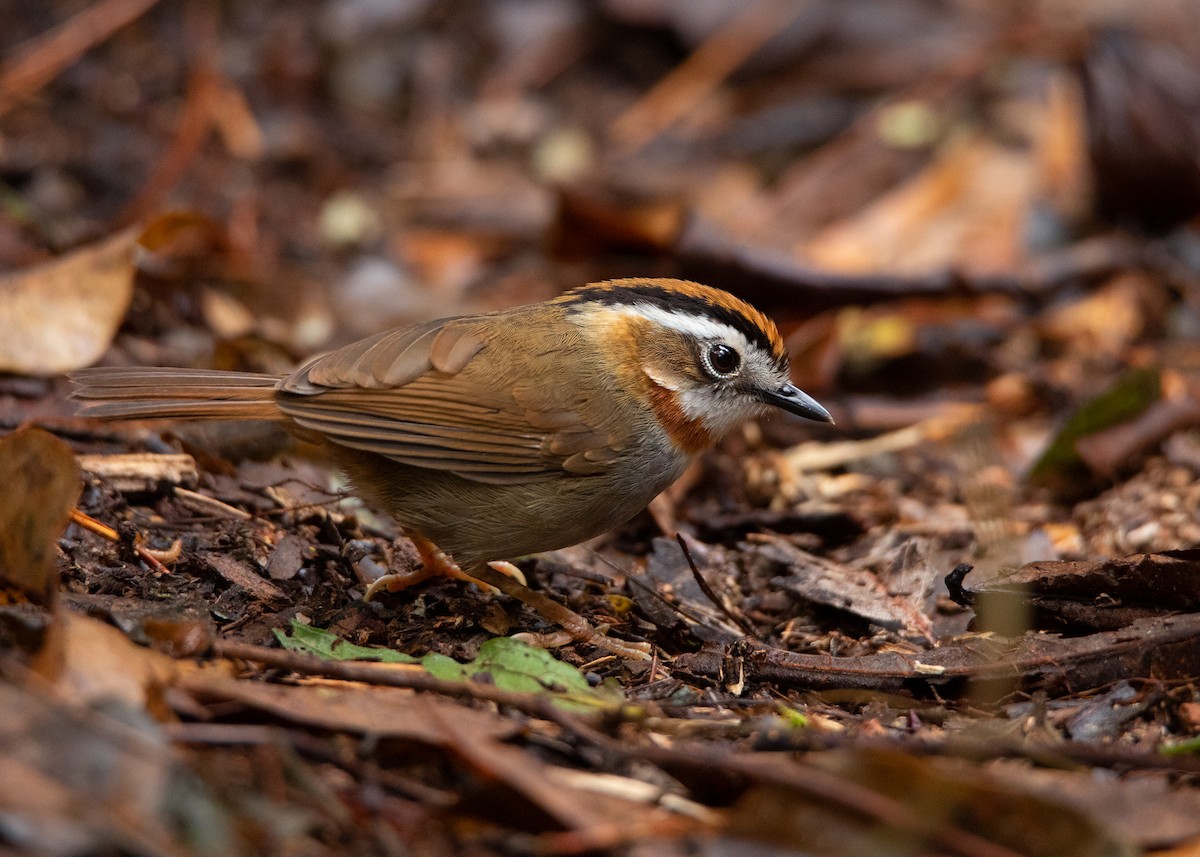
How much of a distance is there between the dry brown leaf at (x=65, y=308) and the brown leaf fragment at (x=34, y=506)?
6.18 ft

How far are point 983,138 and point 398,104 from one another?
4.28 metres

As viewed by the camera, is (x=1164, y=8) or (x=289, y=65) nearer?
(x=289, y=65)

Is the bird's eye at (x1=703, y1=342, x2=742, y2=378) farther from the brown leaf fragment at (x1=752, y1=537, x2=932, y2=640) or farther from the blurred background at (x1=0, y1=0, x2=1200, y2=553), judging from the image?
the blurred background at (x1=0, y1=0, x2=1200, y2=553)

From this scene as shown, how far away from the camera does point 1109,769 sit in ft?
10.4

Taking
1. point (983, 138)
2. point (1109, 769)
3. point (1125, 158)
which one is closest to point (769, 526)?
point (1109, 769)

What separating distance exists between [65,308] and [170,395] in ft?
4.28

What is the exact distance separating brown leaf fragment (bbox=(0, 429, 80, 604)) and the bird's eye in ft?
7.41

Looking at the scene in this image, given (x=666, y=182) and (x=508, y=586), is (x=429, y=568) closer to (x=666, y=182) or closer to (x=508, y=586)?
(x=508, y=586)

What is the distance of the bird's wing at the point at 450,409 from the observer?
4.23m

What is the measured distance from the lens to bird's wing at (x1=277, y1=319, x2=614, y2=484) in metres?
4.23

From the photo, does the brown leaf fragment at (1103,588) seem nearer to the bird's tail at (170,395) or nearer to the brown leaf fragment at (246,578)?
the brown leaf fragment at (246,578)

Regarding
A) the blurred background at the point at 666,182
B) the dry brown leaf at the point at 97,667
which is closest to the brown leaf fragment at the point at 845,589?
the blurred background at the point at 666,182

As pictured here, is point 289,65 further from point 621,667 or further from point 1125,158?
point 621,667

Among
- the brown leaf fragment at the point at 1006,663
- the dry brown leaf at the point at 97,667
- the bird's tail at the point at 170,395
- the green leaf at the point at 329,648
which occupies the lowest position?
the brown leaf fragment at the point at 1006,663
